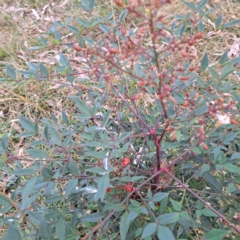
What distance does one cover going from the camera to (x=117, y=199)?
0.99 meters

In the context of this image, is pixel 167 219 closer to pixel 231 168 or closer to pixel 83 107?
pixel 231 168

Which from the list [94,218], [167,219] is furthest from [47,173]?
[167,219]

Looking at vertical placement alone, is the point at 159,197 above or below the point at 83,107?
below

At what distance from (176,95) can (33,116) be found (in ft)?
5.03

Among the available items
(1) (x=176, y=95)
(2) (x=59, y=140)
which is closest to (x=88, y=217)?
(2) (x=59, y=140)

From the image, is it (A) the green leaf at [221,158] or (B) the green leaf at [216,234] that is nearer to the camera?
(B) the green leaf at [216,234]

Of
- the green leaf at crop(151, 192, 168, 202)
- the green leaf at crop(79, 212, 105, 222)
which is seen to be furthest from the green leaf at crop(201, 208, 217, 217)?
the green leaf at crop(79, 212, 105, 222)

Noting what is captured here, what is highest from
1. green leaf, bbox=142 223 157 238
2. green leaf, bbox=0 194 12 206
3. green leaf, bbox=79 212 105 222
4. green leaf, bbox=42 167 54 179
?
green leaf, bbox=42 167 54 179

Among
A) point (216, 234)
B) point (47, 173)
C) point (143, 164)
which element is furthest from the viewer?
point (143, 164)

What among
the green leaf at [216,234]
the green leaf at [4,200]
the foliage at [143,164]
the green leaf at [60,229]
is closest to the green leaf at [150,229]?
the foliage at [143,164]

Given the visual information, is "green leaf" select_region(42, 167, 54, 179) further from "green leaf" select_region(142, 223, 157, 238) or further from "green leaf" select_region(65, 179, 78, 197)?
"green leaf" select_region(142, 223, 157, 238)

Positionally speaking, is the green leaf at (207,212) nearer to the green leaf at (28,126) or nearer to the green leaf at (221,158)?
the green leaf at (221,158)

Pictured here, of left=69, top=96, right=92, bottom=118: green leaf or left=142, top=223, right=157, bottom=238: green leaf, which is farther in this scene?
left=69, top=96, right=92, bottom=118: green leaf

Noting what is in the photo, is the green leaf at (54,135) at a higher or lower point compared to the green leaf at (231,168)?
higher
